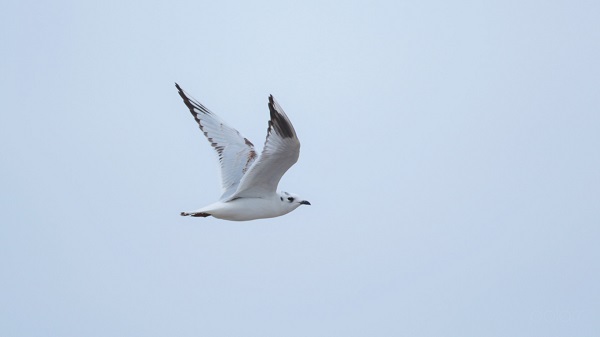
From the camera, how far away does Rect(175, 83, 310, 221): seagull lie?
460 inches

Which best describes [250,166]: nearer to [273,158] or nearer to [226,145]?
[273,158]

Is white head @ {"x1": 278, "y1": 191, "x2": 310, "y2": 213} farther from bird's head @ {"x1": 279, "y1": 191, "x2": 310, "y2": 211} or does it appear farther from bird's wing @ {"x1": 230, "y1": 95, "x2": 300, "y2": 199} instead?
bird's wing @ {"x1": 230, "y1": 95, "x2": 300, "y2": 199}

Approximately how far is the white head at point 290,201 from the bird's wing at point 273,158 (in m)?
0.32

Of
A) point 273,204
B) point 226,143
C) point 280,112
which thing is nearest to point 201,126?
point 226,143

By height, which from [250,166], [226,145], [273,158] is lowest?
[273,158]

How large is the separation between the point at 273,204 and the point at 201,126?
2.61 meters

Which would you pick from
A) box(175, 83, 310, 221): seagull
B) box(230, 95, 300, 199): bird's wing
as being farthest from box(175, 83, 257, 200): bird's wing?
box(230, 95, 300, 199): bird's wing

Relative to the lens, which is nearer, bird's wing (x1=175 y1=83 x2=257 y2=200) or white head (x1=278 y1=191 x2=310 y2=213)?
white head (x1=278 y1=191 x2=310 y2=213)

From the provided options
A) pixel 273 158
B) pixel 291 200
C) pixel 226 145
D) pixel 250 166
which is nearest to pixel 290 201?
pixel 291 200

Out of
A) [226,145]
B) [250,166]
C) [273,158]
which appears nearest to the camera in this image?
[273,158]

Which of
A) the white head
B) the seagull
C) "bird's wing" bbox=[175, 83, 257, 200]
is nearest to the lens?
the seagull

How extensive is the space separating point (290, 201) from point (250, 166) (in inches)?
27.2

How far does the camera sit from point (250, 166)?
1312cm

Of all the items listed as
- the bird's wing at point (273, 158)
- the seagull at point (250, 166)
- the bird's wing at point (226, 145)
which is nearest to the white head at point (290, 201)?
the seagull at point (250, 166)
